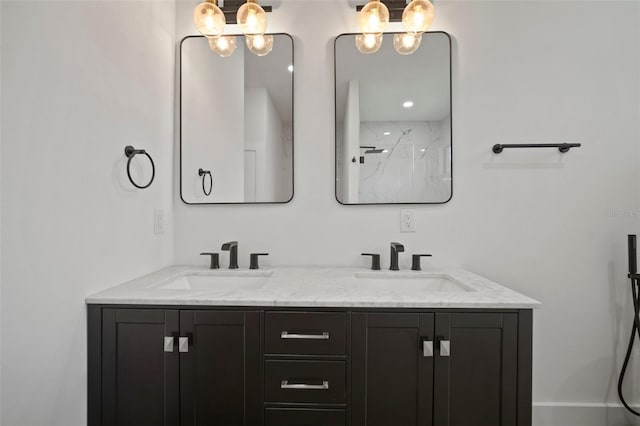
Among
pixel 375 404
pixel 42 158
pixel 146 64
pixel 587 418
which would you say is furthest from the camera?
pixel 587 418

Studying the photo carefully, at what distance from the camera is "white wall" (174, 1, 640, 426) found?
1633 mm

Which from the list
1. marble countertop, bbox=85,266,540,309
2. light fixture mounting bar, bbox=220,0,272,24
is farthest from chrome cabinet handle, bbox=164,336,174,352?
light fixture mounting bar, bbox=220,0,272,24

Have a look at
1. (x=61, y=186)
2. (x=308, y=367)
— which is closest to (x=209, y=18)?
(x=61, y=186)

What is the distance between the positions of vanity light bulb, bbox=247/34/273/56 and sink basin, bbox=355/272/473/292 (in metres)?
1.33

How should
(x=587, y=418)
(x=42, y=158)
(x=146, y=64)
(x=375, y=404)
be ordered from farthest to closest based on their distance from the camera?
(x=587, y=418)
(x=146, y=64)
(x=375, y=404)
(x=42, y=158)

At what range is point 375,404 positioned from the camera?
1069 mm

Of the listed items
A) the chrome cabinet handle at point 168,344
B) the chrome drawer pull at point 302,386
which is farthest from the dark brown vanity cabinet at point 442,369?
the chrome cabinet handle at point 168,344

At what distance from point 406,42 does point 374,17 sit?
21cm

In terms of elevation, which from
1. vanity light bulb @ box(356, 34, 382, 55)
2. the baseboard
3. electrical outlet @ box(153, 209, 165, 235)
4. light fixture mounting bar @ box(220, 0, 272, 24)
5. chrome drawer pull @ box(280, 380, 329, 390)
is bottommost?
the baseboard

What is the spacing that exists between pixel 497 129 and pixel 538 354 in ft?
4.18

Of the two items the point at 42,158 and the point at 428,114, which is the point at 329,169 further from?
the point at 42,158

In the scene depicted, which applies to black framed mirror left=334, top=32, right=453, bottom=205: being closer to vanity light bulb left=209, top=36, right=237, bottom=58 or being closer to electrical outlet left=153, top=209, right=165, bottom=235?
vanity light bulb left=209, top=36, right=237, bottom=58

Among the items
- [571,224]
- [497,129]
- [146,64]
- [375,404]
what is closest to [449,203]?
[497,129]

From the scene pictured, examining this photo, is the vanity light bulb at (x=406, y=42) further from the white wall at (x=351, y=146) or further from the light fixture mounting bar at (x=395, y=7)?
the white wall at (x=351, y=146)
